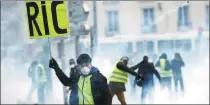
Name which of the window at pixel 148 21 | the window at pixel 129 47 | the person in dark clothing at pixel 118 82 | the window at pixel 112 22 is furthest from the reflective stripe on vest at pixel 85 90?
the window at pixel 148 21

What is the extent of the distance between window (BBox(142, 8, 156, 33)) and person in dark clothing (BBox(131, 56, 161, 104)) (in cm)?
1389

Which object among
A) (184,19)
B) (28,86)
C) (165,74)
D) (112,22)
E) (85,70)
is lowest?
(28,86)

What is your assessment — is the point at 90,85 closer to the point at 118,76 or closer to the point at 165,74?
the point at 118,76

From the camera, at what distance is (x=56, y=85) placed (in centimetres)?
1362

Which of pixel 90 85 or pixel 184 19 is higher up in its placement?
pixel 184 19

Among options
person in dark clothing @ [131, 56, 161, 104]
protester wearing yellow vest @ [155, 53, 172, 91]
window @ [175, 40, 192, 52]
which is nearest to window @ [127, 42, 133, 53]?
protester wearing yellow vest @ [155, 53, 172, 91]

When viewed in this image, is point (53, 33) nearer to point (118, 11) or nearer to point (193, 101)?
point (193, 101)

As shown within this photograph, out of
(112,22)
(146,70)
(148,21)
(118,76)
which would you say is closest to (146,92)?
(146,70)

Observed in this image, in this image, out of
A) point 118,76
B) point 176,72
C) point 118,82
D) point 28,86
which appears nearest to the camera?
point 118,76

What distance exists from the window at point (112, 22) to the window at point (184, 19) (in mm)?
2941

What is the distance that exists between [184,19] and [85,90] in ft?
72.3

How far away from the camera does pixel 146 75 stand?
502 inches

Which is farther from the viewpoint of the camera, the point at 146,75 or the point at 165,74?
the point at 165,74

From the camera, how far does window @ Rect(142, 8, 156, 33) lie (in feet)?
91.5
